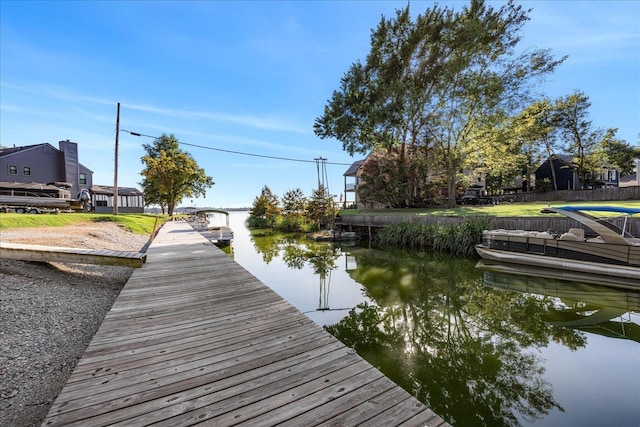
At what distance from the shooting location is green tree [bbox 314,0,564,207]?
64.6ft

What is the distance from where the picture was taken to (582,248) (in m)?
9.38

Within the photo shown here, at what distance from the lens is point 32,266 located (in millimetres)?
6949

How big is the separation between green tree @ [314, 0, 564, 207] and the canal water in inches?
584

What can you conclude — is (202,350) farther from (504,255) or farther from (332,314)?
(504,255)

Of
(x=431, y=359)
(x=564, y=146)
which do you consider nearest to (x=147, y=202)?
(x=431, y=359)

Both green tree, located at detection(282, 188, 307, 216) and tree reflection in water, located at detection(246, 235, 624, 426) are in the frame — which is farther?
green tree, located at detection(282, 188, 307, 216)

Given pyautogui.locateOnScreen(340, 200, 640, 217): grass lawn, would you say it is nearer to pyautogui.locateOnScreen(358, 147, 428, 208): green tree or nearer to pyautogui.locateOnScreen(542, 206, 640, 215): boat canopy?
pyautogui.locateOnScreen(542, 206, 640, 215): boat canopy

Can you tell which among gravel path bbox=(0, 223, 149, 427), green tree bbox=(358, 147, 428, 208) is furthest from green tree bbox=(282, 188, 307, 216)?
gravel path bbox=(0, 223, 149, 427)

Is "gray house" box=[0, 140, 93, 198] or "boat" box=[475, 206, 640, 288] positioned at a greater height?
"gray house" box=[0, 140, 93, 198]

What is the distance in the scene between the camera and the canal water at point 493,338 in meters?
3.33

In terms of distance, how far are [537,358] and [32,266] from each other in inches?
436

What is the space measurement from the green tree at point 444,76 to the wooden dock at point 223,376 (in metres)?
21.3

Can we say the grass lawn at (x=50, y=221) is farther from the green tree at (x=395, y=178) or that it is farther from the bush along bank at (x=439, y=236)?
the green tree at (x=395, y=178)

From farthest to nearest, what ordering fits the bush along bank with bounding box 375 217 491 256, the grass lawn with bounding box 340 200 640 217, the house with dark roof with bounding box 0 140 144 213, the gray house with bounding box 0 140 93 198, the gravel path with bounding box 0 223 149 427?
1. the house with dark roof with bounding box 0 140 144 213
2. the gray house with bounding box 0 140 93 198
3. the grass lawn with bounding box 340 200 640 217
4. the bush along bank with bounding box 375 217 491 256
5. the gravel path with bounding box 0 223 149 427
